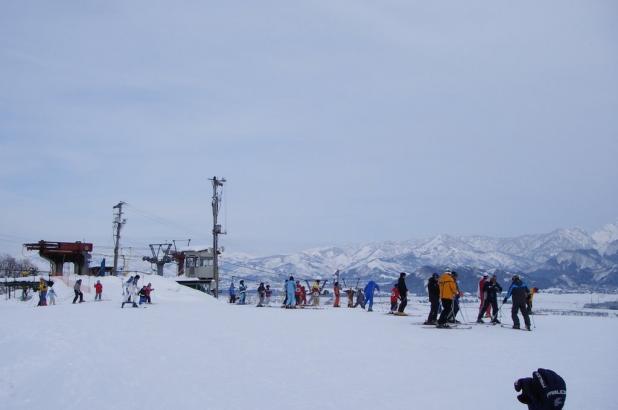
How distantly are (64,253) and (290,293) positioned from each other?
28.2m

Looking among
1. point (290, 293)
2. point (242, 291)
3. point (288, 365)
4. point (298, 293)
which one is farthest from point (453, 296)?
point (242, 291)

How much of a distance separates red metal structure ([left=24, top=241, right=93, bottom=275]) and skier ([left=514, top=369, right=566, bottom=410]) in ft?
156

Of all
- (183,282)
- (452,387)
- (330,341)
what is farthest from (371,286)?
(183,282)

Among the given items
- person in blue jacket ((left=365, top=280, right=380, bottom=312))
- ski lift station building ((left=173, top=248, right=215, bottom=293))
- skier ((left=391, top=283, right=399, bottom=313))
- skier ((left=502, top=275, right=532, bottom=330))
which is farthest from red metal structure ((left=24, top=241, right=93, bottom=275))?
skier ((left=502, top=275, right=532, bottom=330))

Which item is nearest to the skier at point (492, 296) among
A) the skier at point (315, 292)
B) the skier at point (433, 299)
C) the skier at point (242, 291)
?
the skier at point (433, 299)

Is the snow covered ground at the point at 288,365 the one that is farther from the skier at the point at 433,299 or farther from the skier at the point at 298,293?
the skier at the point at 298,293

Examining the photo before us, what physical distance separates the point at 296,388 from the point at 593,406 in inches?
177

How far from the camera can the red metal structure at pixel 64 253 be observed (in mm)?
47375

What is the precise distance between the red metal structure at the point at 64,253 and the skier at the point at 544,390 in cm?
4756

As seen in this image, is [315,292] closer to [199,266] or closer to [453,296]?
[453,296]

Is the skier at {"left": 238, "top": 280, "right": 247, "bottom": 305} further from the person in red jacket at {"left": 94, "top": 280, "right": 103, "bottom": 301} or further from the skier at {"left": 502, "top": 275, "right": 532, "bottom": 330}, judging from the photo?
the skier at {"left": 502, "top": 275, "right": 532, "bottom": 330}

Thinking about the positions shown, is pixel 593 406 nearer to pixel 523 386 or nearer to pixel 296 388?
pixel 523 386

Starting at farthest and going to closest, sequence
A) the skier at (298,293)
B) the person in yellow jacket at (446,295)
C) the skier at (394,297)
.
Answer: the skier at (298,293) → the skier at (394,297) → the person in yellow jacket at (446,295)

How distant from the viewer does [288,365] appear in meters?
11.0
